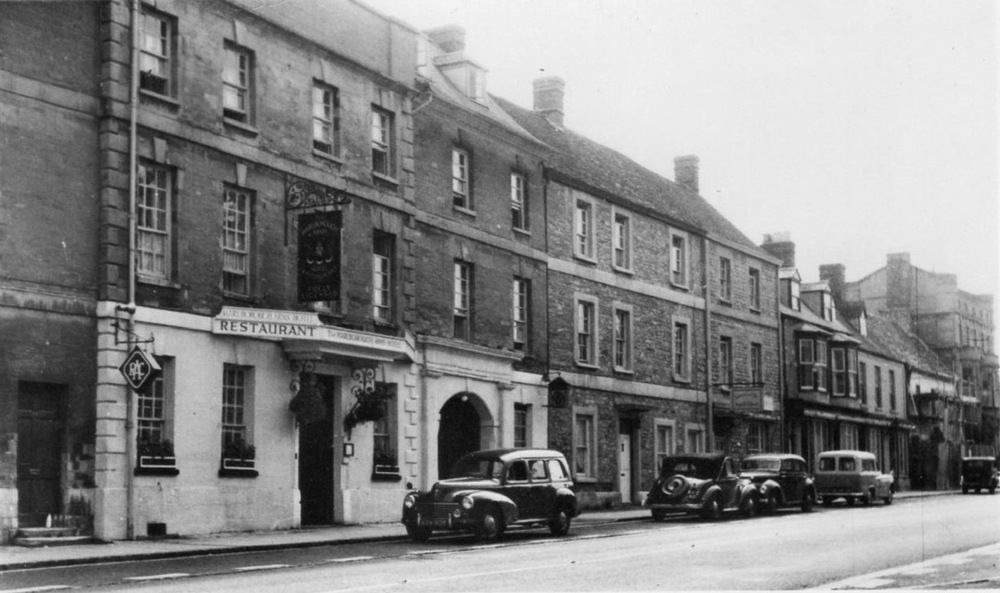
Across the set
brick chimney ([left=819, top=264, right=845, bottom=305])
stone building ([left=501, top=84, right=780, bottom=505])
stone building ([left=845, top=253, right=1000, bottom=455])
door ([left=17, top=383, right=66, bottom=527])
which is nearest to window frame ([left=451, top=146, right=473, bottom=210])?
stone building ([left=501, top=84, right=780, bottom=505])

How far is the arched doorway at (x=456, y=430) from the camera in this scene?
2973 cm

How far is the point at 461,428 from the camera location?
1203 inches

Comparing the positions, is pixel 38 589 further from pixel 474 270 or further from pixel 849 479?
pixel 849 479

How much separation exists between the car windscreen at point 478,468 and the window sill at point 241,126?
7.44 meters

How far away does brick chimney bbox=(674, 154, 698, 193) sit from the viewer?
48781mm

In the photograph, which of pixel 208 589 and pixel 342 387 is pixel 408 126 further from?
pixel 208 589

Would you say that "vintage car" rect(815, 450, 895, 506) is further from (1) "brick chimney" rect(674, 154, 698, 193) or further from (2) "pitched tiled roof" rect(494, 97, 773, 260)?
(1) "brick chimney" rect(674, 154, 698, 193)

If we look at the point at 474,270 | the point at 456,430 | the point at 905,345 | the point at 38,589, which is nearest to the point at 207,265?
the point at 474,270

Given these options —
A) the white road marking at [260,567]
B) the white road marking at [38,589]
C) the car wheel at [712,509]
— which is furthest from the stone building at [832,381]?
the white road marking at [38,589]

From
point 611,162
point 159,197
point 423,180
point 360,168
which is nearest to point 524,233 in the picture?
point 423,180

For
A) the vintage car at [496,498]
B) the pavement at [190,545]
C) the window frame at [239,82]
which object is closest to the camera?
the pavement at [190,545]

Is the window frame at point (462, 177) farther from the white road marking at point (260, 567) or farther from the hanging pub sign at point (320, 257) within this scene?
the white road marking at point (260, 567)

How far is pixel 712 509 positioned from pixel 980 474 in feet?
89.4

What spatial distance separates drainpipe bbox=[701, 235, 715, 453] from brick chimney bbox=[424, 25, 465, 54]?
12.1 metres
